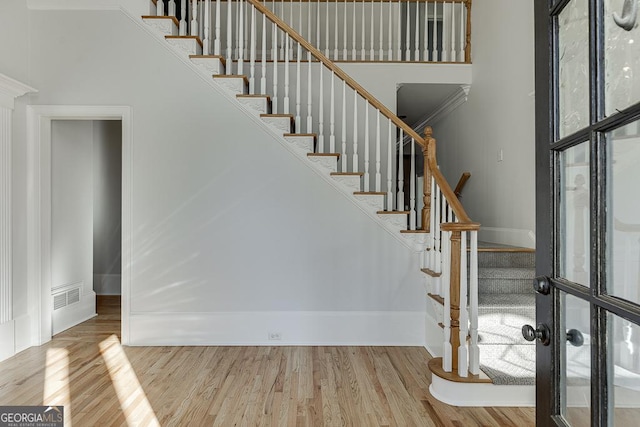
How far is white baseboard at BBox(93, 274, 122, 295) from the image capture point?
5582 millimetres

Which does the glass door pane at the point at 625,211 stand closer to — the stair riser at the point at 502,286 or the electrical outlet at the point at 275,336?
the stair riser at the point at 502,286

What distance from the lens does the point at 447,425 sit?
2.19m

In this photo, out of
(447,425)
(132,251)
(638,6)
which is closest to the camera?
(638,6)

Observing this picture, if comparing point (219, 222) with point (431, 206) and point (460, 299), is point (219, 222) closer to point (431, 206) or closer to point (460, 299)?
point (431, 206)

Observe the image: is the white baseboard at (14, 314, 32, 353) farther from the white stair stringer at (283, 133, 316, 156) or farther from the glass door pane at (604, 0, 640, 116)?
the glass door pane at (604, 0, 640, 116)

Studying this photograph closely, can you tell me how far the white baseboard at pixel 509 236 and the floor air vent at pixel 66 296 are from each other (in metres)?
4.40

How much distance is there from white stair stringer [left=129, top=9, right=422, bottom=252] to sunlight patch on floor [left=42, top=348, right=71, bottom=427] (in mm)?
2405

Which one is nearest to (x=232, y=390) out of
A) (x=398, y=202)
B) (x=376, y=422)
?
(x=376, y=422)

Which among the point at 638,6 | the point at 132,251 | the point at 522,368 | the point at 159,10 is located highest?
the point at 159,10

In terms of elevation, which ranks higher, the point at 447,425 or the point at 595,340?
the point at 595,340

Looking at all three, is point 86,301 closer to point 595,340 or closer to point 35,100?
point 35,100

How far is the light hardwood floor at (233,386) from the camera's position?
2.27 metres

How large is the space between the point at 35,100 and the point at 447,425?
4086 millimetres

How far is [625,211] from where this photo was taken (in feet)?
2.36
